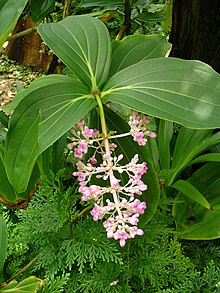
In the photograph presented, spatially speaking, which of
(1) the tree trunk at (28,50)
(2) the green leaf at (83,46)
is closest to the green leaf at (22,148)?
(2) the green leaf at (83,46)

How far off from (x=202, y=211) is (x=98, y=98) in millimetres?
404

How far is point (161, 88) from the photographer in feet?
2.12

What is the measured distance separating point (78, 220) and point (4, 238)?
5.9 inches

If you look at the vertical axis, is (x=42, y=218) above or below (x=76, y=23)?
below

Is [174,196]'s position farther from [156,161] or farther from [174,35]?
[174,35]

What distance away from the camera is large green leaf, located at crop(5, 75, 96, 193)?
2.03 ft

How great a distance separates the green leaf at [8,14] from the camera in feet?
2.20

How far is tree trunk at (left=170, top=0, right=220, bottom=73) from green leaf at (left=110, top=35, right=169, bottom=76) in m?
0.22

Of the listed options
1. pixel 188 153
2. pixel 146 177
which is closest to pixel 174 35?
pixel 188 153

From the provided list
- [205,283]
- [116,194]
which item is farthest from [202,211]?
[116,194]

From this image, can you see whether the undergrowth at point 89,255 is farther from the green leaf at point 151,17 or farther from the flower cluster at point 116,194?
the green leaf at point 151,17

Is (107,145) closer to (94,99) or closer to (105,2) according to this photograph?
(94,99)

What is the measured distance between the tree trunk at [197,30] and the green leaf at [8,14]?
0.46m

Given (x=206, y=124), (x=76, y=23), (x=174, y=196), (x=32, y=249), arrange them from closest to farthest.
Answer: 1. (x=206, y=124)
2. (x=76, y=23)
3. (x=32, y=249)
4. (x=174, y=196)
